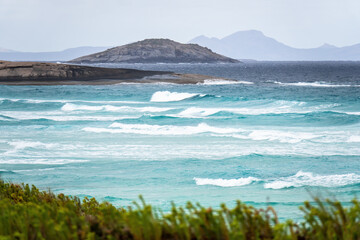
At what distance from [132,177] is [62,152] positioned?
532 centimetres

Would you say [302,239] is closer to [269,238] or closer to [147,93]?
[269,238]

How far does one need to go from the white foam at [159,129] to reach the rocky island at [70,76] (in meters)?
34.3

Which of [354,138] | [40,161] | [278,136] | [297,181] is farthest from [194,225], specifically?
[354,138]

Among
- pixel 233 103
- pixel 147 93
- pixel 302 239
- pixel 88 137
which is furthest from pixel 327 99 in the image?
pixel 302 239

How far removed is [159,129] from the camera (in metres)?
26.5

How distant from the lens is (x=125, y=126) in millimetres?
27453

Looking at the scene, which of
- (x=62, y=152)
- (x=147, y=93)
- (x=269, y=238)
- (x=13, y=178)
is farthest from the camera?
(x=147, y=93)

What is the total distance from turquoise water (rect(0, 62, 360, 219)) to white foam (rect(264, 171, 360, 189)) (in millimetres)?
32

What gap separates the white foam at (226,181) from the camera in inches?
589

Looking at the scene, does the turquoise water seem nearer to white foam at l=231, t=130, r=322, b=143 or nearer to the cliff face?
white foam at l=231, t=130, r=322, b=143

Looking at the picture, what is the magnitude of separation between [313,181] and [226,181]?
2.88 m

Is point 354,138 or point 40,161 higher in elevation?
point 40,161

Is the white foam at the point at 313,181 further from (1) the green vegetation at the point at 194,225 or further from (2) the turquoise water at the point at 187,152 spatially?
(1) the green vegetation at the point at 194,225

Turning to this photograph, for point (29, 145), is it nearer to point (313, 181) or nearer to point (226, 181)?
point (226, 181)
